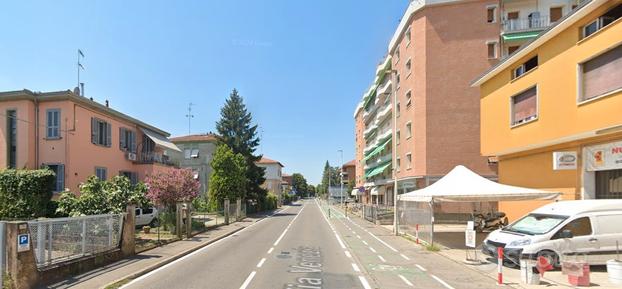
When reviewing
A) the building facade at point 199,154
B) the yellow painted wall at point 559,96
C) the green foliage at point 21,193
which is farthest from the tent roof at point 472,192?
the building facade at point 199,154

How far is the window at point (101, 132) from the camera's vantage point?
1157 inches

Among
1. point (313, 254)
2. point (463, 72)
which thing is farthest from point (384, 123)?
point (313, 254)

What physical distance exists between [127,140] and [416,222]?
889 inches

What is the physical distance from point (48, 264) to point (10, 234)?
1476 millimetres

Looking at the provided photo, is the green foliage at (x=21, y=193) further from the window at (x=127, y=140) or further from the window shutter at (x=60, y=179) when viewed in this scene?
the window at (x=127, y=140)

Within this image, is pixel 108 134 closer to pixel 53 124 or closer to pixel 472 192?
pixel 53 124

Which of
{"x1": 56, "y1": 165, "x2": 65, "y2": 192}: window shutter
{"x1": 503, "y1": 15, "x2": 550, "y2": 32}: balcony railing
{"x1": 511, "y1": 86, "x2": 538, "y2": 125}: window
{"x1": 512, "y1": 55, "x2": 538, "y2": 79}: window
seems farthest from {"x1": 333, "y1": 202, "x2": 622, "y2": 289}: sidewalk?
{"x1": 503, "y1": 15, "x2": 550, "y2": 32}: balcony railing

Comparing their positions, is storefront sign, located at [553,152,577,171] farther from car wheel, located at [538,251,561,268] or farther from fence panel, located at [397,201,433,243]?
fence panel, located at [397,201,433,243]

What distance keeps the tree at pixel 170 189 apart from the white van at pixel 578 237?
1865 centimetres

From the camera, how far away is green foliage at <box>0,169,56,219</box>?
818 inches

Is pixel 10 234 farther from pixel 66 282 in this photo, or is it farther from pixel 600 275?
pixel 600 275

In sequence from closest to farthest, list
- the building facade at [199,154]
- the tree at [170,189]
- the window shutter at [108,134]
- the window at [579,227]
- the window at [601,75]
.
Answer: the window at [579,227] → the window at [601,75] → the tree at [170,189] → the window shutter at [108,134] → the building facade at [199,154]

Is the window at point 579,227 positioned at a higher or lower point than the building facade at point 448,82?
lower

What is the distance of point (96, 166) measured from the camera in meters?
29.6
